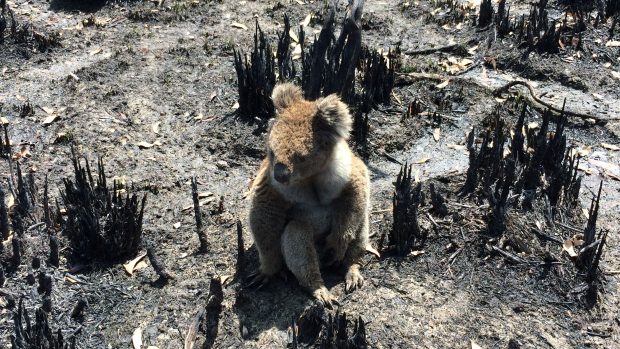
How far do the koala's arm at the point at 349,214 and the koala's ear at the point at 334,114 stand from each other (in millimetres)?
477

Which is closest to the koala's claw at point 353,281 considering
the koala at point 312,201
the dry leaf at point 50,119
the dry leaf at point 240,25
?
the koala at point 312,201

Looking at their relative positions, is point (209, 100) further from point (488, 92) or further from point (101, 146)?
point (488, 92)

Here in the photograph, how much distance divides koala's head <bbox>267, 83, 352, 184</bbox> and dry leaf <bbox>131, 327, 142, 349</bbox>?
1.62m

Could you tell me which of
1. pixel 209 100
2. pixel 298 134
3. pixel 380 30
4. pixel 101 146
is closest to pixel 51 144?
pixel 101 146

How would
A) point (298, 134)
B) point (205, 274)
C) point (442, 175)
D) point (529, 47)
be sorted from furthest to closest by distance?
point (529, 47) → point (442, 175) → point (205, 274) → point (298, 134)

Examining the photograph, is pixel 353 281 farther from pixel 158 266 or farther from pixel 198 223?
pixel 158 266

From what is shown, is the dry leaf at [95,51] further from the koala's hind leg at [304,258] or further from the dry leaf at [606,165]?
the dry leaf at [606,165]

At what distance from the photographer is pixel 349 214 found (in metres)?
5.15

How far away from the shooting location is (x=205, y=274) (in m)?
5.66

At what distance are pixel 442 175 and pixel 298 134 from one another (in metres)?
2.44

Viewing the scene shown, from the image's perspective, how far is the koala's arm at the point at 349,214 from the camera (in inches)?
203

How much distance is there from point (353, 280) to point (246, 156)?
263 cm

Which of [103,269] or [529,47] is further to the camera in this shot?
[529,47]

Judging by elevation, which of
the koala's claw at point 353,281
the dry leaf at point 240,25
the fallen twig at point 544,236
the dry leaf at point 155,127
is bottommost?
the koala's claw at point 353,281
